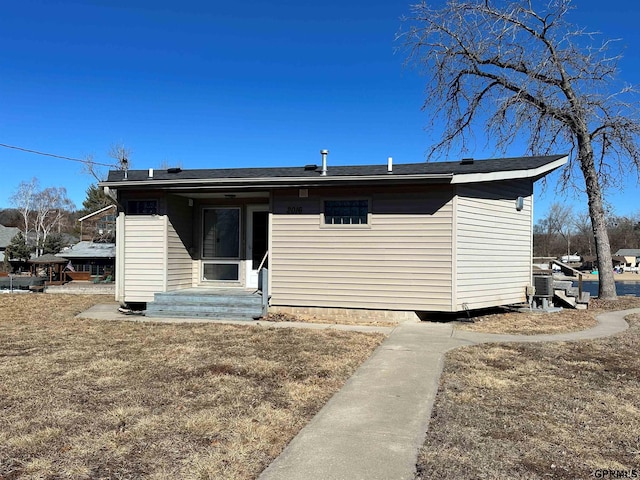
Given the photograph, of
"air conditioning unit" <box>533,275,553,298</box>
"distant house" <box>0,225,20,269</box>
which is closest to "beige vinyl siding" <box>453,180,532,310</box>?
"air conditioning unit" <box>533,275,553,298</box>

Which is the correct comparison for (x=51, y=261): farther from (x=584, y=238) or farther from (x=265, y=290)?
(x=584, y=238)

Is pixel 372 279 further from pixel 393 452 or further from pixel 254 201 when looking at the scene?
pixel 393 452

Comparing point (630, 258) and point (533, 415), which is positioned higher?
point (630, 258)

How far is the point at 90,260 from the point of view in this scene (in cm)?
2770

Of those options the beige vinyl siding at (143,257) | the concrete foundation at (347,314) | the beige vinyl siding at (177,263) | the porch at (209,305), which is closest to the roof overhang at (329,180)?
the beige vinyl siding at (143,257)

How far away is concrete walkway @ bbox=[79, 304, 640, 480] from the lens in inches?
121

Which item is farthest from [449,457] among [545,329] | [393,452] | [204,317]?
[204,317]

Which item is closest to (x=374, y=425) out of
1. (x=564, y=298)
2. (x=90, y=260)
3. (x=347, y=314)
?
(x=347, y=314)

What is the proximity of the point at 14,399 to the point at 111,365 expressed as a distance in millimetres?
1367

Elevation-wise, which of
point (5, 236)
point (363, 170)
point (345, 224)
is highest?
point (363, 170)

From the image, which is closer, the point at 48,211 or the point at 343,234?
the point at 343,234

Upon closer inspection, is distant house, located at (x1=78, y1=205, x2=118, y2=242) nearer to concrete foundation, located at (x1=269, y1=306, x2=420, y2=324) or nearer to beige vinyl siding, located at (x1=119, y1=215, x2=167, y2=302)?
beige vinyl siding, located at (x1=119, y1=215, x2=167, y2=302)

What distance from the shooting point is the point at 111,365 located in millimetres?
5883

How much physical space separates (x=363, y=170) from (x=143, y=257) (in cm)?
532
